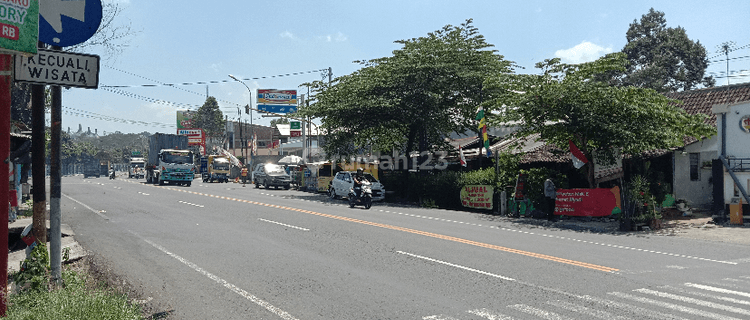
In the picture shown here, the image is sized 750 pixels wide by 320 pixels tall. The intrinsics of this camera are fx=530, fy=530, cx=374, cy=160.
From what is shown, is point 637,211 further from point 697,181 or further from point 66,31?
point 66,31

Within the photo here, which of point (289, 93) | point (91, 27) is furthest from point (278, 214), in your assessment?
point (289, 93)

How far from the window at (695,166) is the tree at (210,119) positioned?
98.2 metres

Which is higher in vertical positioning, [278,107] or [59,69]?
[278,107]

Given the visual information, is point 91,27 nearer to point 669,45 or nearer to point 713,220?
point 713,220

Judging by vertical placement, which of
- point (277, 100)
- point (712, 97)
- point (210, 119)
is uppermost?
point (210, 119)

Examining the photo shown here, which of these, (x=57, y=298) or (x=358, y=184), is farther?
(x=358, y=184)

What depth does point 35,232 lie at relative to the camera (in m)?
8.09

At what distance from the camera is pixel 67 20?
6.44 metres

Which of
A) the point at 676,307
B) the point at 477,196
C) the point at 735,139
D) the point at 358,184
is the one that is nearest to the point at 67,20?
the point at 676,307

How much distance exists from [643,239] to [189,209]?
650 inches

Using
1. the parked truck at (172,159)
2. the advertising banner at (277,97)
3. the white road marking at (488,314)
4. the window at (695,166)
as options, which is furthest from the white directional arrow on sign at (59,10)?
the advertising banner at (277,97)

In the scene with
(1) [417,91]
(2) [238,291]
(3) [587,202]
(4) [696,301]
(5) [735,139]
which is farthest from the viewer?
(1) [417,91]

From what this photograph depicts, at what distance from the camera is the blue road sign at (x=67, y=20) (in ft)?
20.5

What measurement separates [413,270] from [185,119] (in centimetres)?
10961
